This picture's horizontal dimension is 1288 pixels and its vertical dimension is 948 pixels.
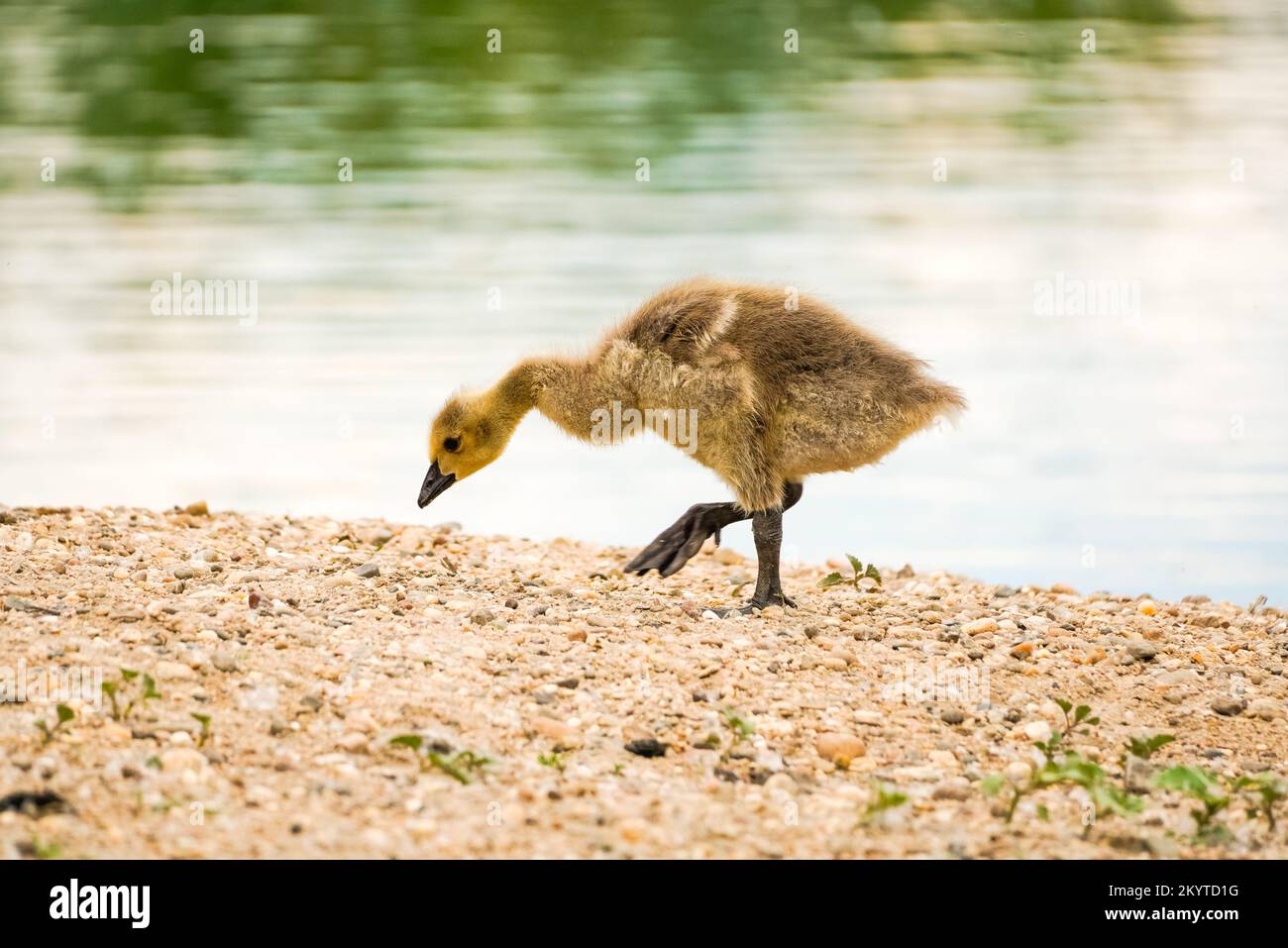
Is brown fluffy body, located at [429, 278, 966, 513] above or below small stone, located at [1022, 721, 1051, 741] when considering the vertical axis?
above

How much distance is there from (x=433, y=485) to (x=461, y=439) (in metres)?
0.31

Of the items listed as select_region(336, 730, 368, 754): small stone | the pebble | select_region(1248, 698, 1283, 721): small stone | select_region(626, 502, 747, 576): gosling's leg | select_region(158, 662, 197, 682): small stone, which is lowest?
select_region(1248, 698, 1283, 721): small stone

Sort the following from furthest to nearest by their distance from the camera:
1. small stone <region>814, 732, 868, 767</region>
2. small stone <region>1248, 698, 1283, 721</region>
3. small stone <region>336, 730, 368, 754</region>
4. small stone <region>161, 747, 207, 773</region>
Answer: small stone <region>1248, 698, 1283, 721</region> < small stone <region>814, 732, 868, 767</region> < small stone <region>336, 730, 368, 754</region> < small stone <region>161, 747, 207, 773</region>

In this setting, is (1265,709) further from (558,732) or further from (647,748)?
(558,732)

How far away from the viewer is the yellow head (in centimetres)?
720

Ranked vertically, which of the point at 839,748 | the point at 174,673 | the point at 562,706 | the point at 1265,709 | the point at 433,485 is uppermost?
the point at 433,485

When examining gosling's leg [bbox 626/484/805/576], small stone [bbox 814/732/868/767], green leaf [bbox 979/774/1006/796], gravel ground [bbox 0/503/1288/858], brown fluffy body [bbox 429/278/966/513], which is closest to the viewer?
gravel ground [bbox 0/503/1288/858]

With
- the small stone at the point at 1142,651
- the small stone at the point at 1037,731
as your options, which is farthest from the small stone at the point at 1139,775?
the small stone at the point at 1142,651

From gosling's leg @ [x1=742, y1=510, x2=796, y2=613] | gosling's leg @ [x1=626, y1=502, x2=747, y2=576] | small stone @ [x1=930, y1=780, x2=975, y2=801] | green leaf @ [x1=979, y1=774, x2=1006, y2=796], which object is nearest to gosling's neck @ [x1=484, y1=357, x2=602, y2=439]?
gosling's leg @ [x1=626, y1=502, x2=747, y2=576]

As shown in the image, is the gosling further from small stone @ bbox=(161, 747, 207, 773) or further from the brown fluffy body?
small stone @ bbox=(161, 747, 207, 773)

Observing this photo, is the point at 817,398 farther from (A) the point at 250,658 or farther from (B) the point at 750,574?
(A) the point at 250,658

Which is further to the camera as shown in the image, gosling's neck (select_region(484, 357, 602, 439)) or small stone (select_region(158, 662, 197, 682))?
gosling's neck (select_region(484, 357, 602, 439))

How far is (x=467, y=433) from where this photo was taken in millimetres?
7203

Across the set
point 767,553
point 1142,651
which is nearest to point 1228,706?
point 1142,651
